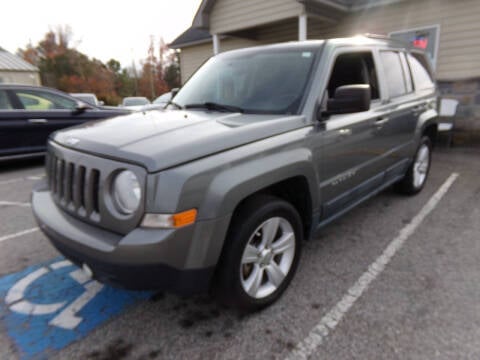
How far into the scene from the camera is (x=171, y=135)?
2.00 m

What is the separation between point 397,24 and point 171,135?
879 cm

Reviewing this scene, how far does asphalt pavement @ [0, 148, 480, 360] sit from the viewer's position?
6.44 ft

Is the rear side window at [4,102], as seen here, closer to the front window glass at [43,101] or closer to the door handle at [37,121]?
the front window glass at [43,101]

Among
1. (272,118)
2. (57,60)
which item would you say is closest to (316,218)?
(272,118)

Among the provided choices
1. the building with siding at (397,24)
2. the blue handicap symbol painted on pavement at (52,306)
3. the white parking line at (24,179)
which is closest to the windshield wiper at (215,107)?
the blue handicap symbol painted on pavement at (52,306)

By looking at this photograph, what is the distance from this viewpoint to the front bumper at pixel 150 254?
1.66 m

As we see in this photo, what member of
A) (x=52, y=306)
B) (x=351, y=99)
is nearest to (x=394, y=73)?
(x=351, y=99)

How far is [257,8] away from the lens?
947cm

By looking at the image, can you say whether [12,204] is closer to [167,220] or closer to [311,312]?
[167,220]

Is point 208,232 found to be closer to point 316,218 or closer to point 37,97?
point 316,218

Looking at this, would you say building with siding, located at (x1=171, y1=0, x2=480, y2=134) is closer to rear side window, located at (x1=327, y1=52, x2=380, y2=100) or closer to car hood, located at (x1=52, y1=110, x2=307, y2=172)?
rear side window, located at (x1=327, y1=52, x2=380, y2=100)

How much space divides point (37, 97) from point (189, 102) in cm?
504

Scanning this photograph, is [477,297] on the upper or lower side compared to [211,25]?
lower

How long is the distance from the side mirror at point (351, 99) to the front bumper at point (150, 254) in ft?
4.07
